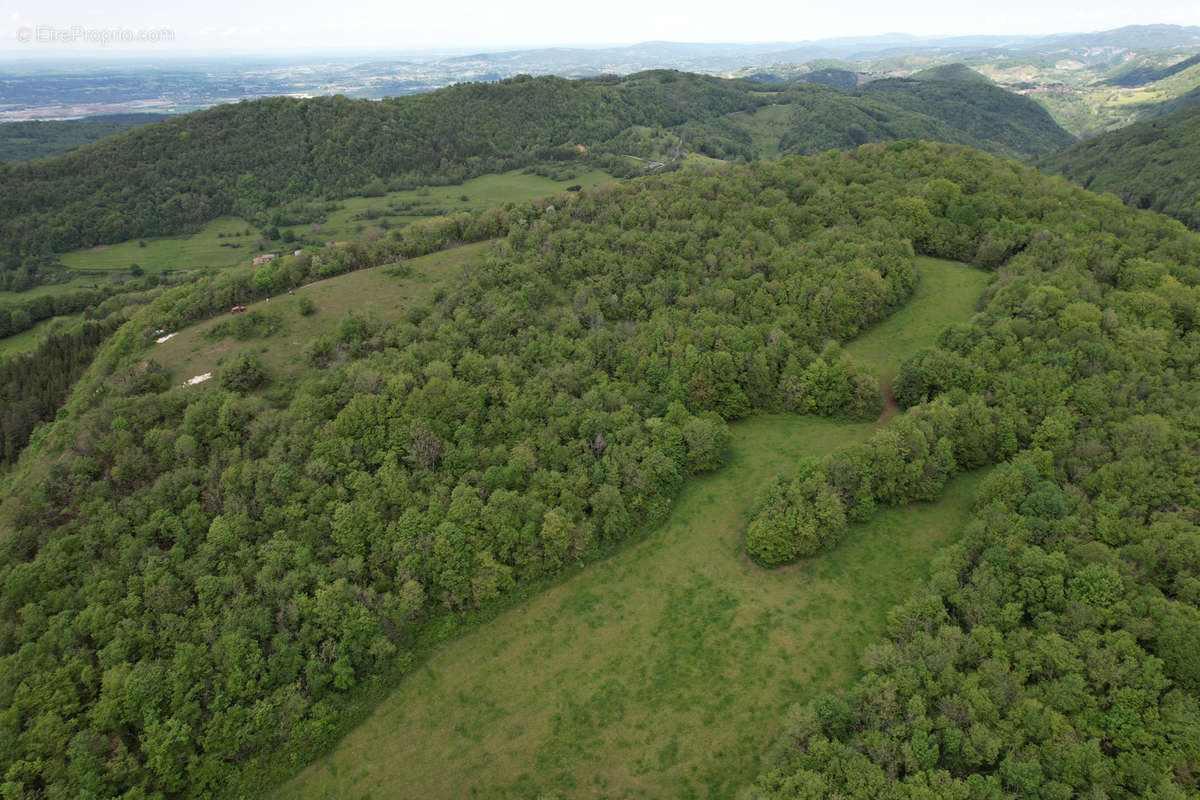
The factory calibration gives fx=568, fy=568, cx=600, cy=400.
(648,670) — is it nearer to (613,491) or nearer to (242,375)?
(613,491)

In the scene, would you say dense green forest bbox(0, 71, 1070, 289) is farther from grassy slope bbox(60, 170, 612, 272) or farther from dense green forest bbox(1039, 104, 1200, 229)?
dense green forest bbox(1039, 104, 1200, 229)

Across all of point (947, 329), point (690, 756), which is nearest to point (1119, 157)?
point (947, 329)

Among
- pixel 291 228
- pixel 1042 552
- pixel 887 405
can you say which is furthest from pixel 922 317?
pixel 291 228

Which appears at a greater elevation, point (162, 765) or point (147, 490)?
point (147, 490)

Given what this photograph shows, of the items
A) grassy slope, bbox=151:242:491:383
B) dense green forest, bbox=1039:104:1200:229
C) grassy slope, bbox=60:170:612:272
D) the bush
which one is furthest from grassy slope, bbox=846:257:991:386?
dense green forest, bbox=1039:104:1200:229

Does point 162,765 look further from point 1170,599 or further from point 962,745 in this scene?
point 1170,599

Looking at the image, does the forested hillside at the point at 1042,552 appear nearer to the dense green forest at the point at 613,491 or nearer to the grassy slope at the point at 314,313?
the dense green forest at the point at 613,491
